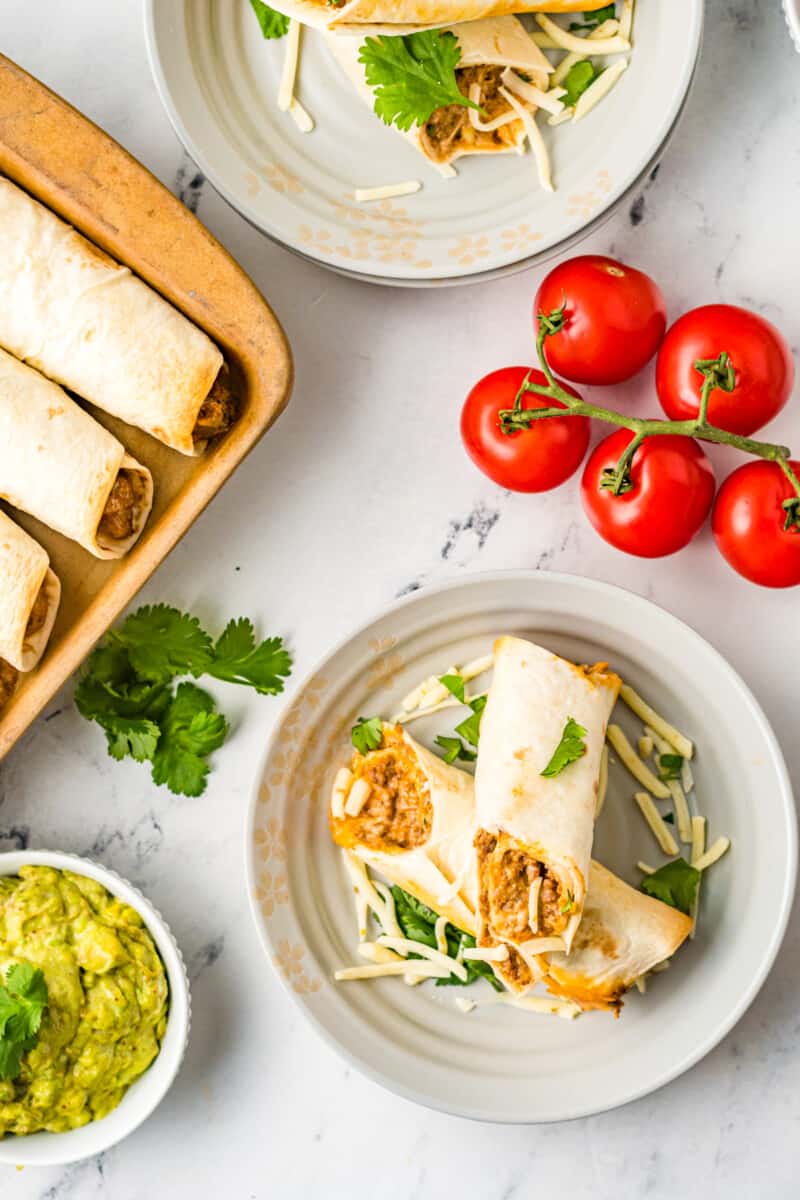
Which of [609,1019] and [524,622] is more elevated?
[524,622]

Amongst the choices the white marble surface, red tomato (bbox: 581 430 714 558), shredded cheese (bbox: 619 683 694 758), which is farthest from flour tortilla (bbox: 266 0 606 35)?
shredded cheese (bbox: 619 683 694 758)

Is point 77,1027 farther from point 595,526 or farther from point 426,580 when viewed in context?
point 595,526

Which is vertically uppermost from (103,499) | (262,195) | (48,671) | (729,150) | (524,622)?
(262,195)

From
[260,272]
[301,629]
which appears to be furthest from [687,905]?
[260,272]

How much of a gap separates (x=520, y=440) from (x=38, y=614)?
110cm

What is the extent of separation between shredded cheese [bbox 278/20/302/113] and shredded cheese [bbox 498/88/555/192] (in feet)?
1.49

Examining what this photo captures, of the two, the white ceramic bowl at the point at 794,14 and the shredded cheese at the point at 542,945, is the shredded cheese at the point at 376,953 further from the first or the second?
the white ceramic bowl at the point at 794,14

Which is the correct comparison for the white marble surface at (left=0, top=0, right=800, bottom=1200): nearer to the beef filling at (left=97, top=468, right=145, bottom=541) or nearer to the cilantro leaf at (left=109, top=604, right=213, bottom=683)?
the cilantro leaf at (left=109, top=604, right=213, bottom=683)

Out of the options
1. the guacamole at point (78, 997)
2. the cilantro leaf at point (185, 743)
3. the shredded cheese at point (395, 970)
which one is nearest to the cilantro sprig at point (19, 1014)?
the guacamole at point (78, 997)

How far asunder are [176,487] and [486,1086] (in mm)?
1413

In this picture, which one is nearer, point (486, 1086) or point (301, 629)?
point (486, 1086)

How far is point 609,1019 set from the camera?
2494mm

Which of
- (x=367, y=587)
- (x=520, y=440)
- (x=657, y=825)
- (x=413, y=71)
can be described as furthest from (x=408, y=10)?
(x=657, y=825)

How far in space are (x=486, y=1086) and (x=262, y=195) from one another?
1.90 m
